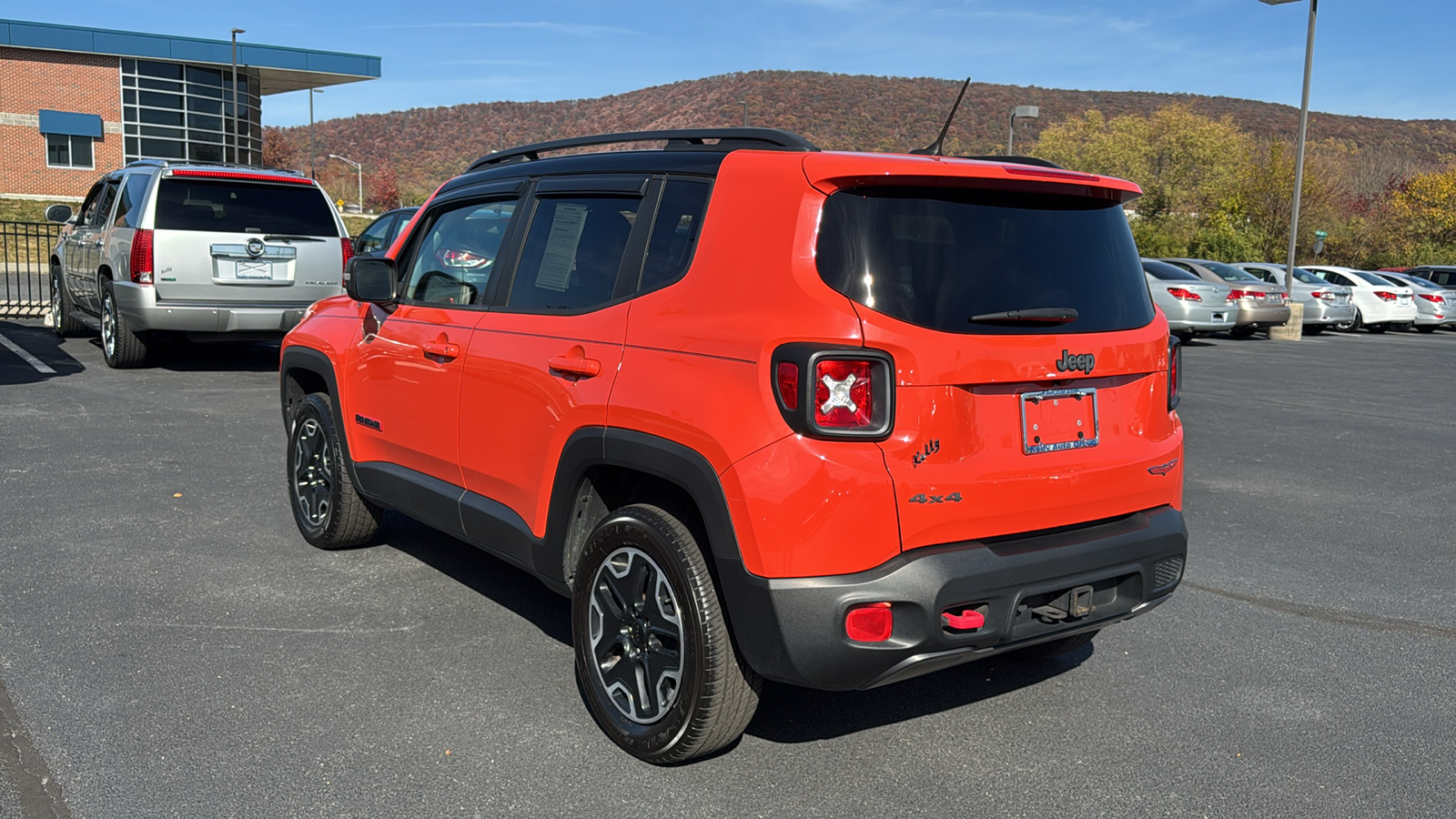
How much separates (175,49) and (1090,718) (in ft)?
176

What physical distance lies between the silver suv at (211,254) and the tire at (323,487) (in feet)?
18.6

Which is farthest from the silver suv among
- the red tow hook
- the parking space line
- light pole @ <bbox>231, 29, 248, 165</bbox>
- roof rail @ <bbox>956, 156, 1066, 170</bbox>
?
light pole @ <bbox>231, 29, 248, 165</bbox>

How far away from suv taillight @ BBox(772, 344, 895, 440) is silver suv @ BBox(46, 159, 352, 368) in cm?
912

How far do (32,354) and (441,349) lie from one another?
10359 millimetres

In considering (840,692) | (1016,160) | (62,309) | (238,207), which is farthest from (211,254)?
(1016,160)

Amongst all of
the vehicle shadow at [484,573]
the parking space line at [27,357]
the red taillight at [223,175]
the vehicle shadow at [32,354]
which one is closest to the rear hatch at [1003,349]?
the vehicle shadow at [484,573]

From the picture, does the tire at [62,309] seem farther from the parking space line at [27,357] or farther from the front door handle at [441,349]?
the front door handle at [441,349]

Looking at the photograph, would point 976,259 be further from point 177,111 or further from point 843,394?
point 177,111

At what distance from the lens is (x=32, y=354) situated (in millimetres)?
12516

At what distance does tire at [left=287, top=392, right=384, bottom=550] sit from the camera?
5.36 m

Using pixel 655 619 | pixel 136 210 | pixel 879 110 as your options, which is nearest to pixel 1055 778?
pixel 655 619

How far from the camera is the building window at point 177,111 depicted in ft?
162

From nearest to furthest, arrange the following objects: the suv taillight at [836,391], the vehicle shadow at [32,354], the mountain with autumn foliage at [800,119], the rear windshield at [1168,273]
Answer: the suv taillight at [836,391] < the vehicle shadow at [32,354] < the rear windshield at [1168,273] < the mountain with autumn foliage at [800,119]

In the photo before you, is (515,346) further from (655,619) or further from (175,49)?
(175,49)
